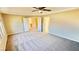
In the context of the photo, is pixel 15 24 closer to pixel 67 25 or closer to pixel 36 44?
pixel 36 44

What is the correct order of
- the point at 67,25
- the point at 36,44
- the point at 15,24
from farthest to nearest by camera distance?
1. the point at 67,25
2. the point at 36,44
3. the point at 15,24

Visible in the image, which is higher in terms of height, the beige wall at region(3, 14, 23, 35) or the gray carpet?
the beige wall at region(3, 14, 23, 35)

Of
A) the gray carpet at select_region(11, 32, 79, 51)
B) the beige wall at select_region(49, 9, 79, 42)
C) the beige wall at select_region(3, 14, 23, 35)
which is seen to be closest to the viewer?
the beige wall at select_region(3, 14, 23, 35)

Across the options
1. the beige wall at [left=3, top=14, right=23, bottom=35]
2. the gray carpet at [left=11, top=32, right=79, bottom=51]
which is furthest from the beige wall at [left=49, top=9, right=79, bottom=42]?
→ the beige wall at [left=3, top=14, right=23, bottom=35]

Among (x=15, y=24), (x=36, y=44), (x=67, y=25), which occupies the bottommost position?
(x=36, y=44)

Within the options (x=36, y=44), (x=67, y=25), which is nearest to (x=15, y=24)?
(x=36, y=44)

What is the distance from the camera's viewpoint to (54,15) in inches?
208

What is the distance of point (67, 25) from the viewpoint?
201 inches

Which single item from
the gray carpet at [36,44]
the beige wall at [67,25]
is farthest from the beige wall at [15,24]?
the beige wall at [67,25]

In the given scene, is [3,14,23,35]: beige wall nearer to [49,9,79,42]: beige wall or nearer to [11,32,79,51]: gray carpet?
[11,32,79,51]: gray carpet

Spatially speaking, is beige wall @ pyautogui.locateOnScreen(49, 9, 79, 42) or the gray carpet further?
beige wall @ pyautogui.locateOnScreen(49, 9, 79, 42)

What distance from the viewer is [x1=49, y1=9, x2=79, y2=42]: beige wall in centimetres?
462

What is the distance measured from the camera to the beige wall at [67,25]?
462cm

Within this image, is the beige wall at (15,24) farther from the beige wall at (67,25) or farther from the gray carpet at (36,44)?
the beige wall at (67,25)
